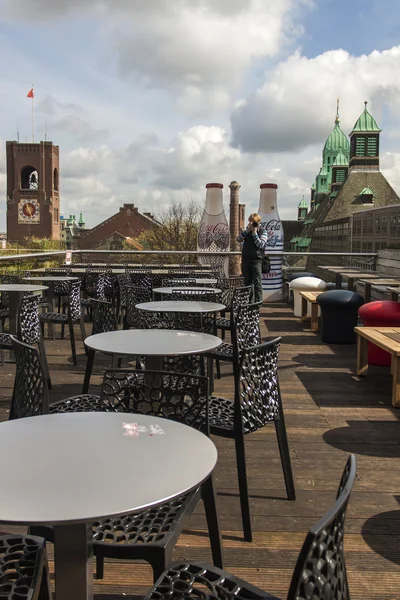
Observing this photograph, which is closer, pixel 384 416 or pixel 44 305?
pixel 384 416

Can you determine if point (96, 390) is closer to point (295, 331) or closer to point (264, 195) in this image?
point (295, 331)

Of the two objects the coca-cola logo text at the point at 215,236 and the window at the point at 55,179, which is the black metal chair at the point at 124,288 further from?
the window at the point at 55,179

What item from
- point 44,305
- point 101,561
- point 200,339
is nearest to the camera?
point 101,561

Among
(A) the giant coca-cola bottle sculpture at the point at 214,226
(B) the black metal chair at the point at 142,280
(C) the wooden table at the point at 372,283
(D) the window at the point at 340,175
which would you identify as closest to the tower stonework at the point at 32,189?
(D) the window at the point at 340,175

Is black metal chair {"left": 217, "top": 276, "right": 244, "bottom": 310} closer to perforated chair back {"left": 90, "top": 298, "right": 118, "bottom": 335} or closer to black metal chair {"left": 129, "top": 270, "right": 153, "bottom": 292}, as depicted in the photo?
black metal chair {"left": 129, "top": 270, "right": 153, "bottom": 292}

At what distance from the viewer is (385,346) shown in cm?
473

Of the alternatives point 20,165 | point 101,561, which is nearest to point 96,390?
point 101,561

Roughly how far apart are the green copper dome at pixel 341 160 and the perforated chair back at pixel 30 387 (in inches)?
4226

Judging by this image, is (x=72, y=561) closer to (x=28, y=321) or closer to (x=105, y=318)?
(x=105, y=318)

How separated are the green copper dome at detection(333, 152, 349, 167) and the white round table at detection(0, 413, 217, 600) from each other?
108 meters

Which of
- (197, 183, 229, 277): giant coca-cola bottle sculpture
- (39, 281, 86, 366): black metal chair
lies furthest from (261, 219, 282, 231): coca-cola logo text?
(39, 281, 86, 366): black metal chair

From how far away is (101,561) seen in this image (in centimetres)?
231

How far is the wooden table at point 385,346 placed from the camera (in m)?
4.64

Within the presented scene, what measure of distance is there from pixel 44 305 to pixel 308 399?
12.2 feet
